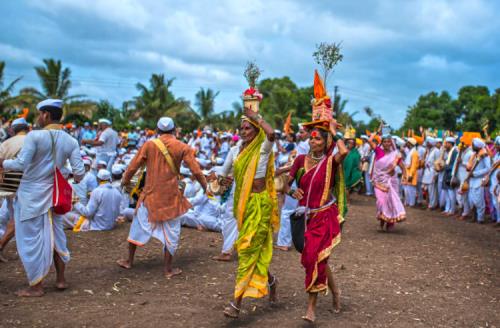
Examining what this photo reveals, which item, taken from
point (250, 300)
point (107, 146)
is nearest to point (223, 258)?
point (250, 300)

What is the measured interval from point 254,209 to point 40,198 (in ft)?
7.83

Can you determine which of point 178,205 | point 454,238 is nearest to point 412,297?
point 178,205

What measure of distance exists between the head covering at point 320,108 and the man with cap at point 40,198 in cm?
275

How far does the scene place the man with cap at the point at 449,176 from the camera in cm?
1482

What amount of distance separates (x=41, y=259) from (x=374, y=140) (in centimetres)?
1006

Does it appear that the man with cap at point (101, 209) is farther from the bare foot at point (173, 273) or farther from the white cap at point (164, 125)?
the white cap at point (164, 125)

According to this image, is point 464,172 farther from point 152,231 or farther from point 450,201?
point 152,231

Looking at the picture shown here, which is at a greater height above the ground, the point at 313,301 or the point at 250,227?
the point at 250,227

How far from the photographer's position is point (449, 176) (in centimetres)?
1490

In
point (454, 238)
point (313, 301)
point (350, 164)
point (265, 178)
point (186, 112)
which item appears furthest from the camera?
point (186, 112)

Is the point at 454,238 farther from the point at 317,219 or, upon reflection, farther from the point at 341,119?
the point at 341,119

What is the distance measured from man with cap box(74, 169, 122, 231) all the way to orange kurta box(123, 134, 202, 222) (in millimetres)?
2914

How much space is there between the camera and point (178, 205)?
7.21 meters

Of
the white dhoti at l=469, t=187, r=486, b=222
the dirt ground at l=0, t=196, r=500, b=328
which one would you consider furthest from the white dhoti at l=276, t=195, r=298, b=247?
the white dhoti at l=469, t=187, r=486, b=222
